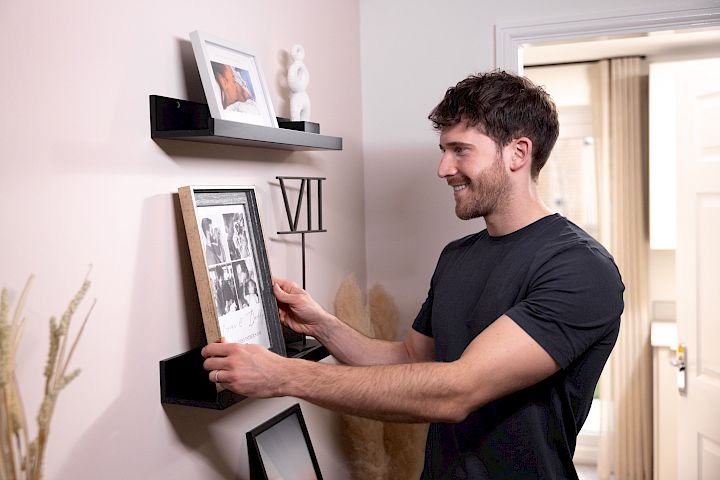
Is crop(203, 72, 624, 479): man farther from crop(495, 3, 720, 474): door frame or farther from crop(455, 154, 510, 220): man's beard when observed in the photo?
crop(495, 3, 720, 474): door frame

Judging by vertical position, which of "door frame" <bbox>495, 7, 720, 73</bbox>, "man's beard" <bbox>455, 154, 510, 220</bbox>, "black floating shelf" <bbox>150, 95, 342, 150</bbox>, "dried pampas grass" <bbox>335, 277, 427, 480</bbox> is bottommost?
"dried pampas grass" <bbox>335, 277, 427, 480</bbox>

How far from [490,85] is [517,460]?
0.85 m

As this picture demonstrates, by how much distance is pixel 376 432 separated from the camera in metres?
2.33

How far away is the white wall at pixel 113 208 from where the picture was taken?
108 cm

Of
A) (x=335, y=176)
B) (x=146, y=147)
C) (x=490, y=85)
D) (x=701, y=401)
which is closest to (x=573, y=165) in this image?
(x=701, y=401)

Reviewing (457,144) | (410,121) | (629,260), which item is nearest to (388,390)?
(457,144)

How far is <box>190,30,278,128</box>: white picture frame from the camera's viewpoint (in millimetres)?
1438

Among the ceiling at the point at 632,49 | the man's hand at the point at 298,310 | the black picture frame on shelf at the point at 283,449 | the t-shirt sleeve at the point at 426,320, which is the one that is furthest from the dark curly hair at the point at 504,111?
the ceiling at the point at 632,49

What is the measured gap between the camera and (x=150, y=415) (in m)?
1.39

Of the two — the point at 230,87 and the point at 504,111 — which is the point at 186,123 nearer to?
the point at 230,87

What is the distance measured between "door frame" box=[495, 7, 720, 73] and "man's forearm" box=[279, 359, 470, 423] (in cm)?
140

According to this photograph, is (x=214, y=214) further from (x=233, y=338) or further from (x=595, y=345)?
(x=595, y=345)

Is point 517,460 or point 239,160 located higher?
point 239,160

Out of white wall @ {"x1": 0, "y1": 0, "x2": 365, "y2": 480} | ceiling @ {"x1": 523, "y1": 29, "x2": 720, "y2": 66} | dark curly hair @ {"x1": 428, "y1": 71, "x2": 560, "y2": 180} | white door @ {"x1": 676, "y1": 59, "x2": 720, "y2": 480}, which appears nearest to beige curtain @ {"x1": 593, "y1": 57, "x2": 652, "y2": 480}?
ceiling @ {"x1": 523, "y1": 29, "x2": 720, "y2": 66}
